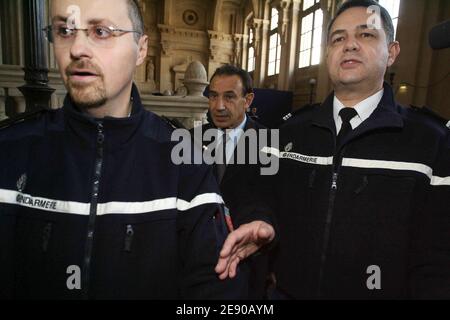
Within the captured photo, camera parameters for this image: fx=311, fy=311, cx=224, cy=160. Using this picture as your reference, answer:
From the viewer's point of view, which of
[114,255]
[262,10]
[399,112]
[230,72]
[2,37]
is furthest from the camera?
[262,10]

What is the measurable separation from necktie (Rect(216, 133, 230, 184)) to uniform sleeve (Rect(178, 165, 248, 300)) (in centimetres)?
132

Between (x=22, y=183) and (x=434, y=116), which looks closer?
(x=22, y=183)

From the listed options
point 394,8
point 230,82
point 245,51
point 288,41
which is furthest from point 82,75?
point 245,51

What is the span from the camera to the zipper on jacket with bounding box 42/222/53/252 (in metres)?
1.13

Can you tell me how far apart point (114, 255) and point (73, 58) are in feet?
2.53

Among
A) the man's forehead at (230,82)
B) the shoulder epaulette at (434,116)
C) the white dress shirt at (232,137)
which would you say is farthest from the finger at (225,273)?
the man's forehead at (230,82)

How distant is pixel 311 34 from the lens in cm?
1471

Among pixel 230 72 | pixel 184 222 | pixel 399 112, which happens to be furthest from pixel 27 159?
pixel 230 72

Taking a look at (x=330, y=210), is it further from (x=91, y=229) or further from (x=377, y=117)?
(x=91, y=229)

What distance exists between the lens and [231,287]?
1.21 meters

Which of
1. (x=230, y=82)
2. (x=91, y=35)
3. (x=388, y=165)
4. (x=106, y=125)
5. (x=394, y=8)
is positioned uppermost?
(x=394, y=8)

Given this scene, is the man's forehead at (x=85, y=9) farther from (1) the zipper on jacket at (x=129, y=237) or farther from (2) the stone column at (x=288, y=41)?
(2) the stone column at (x=288, y=41)

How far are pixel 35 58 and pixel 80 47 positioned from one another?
2051 millimetres

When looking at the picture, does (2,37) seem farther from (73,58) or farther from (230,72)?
(73,58)
